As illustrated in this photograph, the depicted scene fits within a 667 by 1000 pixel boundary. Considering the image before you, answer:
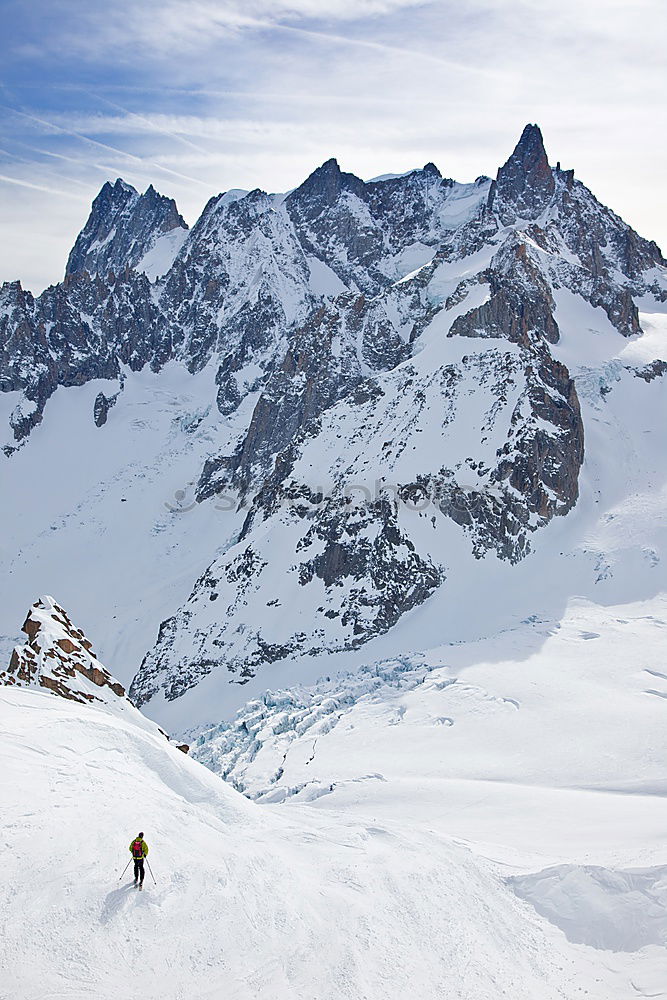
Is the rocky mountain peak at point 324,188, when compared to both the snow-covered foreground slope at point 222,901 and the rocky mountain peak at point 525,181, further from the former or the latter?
the snow-covered foreground slope at point 222,901

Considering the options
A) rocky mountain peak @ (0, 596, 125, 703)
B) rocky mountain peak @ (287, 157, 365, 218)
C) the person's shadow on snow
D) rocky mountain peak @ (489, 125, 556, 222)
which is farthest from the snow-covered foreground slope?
rocky mountain peak @ (287, 157, 365, 218)

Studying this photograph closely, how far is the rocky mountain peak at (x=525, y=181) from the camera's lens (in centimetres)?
10950

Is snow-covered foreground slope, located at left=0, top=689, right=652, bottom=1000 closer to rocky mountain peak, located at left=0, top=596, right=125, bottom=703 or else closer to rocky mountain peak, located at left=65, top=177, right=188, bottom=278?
rocky mountain peak, located at left=0, top=596, right=125, bottom=703

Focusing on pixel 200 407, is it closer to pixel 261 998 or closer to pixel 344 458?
pixel 344 458

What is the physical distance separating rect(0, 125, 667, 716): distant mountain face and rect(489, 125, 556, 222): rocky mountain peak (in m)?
0.31

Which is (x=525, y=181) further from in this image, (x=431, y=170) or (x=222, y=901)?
(x=222, y=901)

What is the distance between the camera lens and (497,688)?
41.2m

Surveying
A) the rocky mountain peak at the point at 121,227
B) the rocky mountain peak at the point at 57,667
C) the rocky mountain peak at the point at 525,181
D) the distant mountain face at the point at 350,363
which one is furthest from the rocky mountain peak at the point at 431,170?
the rocky mountain peak at the point at 57,667

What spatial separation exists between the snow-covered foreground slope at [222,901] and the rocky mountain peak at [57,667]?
8.61ft

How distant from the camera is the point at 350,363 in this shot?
9656 centimetres

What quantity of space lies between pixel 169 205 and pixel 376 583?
450 ft

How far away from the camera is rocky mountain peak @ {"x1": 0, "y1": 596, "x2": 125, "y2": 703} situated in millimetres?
24484

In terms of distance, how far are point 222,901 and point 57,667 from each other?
42.7 feet

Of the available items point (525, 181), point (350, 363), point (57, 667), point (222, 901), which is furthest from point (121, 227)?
point (222, 901)
